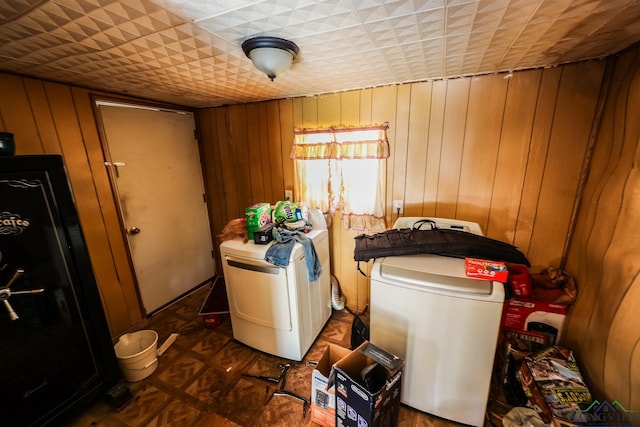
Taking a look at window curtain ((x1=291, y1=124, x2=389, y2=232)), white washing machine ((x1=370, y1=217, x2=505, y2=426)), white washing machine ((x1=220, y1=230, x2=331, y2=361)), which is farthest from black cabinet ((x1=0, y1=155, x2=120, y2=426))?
white washing machine ((x1=370, y1=217, x2=505, y2=426))

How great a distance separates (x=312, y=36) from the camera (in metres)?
1.18

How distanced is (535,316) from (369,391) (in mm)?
1284

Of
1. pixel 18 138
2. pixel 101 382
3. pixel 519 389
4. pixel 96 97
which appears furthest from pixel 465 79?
pixel 101 382

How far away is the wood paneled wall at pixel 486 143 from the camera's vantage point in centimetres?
162

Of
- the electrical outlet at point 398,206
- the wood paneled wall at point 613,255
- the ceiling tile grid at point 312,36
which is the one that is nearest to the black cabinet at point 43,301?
the ceiling tile grid at point 312,36

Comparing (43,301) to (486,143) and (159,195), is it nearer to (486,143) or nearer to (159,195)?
(159,195)

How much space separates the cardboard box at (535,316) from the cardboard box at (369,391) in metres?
0.94

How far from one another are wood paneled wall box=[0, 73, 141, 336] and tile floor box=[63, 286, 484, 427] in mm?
576

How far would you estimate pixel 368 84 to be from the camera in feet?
6.55

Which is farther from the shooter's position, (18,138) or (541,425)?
(18,138)

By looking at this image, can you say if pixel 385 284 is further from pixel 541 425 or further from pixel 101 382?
pixel 101 382

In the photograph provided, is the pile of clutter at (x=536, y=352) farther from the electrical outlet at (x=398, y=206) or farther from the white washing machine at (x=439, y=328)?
the electrical outlet at (x=398, y=206)

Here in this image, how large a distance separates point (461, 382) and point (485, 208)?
1221mm

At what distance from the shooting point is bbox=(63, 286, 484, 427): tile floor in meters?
1.55
